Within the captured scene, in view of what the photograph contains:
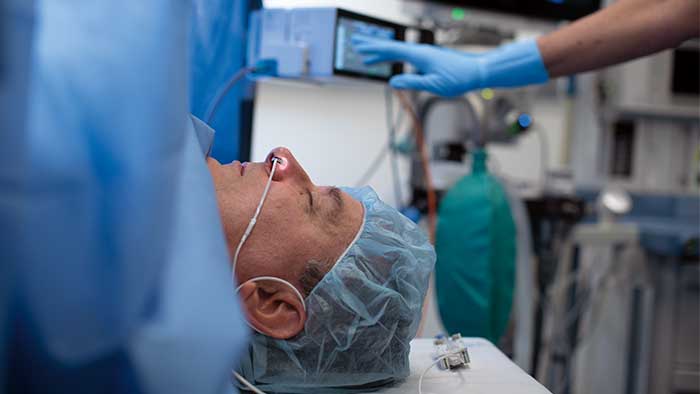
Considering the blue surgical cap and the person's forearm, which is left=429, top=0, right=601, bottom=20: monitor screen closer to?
the person's forearm

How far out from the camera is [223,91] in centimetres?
134

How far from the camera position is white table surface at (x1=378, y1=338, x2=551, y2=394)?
98cm

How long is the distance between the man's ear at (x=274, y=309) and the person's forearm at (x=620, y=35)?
0.94 metres

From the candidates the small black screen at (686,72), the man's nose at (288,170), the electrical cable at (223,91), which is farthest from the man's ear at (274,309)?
the small black screen at (686,72)

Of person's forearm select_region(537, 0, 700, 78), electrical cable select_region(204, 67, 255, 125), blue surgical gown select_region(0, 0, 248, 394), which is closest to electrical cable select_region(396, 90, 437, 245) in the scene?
person's forearm select_region(537, 0, 700, 78)

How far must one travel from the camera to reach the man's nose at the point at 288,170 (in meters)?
0.98

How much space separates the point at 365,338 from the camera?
0.92 metres

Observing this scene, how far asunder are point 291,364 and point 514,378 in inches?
14.2

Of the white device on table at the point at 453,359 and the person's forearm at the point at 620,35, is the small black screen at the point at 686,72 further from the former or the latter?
the white device on table at the point at 453,359

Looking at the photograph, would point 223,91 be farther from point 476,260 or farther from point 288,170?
point 476,260

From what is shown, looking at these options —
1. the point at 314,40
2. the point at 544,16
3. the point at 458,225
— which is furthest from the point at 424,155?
the point at 544,16

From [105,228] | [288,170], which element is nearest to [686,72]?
[288,170]

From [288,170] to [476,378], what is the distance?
17.3 inches

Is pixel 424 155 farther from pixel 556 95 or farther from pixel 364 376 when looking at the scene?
pixel 556 95
